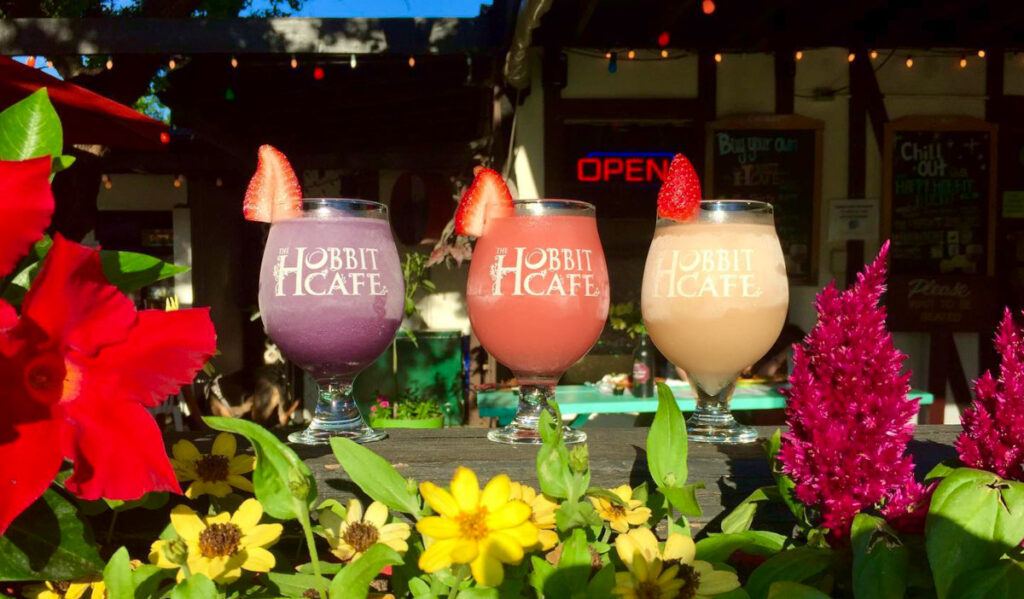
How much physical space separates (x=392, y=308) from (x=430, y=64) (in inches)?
169

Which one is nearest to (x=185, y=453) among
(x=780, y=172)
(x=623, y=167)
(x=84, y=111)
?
(x=84, y=111)

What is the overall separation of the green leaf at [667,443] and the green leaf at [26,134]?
49cm

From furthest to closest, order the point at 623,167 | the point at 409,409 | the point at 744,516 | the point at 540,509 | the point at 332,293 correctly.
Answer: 1. the point at 409,409
2. the point at 623,167
3. the point at 332,293
4. the point at 744,516
5. the point at 540,509

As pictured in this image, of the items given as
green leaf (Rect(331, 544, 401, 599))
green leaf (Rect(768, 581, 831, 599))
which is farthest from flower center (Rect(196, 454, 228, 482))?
green leaf (Rect(768, 581, 831, 599))

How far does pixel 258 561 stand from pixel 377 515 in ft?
0.29

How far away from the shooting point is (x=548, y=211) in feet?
2.92

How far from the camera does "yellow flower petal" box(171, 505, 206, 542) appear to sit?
51cm

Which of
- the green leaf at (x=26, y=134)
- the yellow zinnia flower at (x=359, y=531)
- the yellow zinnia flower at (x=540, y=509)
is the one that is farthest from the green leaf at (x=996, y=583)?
the green leaf at (x=26, y=134)

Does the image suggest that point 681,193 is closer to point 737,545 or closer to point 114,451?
point 737,545

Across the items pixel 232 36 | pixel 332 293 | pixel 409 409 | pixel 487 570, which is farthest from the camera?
pixel 409 409

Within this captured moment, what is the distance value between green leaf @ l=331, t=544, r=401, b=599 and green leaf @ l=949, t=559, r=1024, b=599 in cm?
33

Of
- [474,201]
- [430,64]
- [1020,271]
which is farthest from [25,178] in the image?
[1020,271]

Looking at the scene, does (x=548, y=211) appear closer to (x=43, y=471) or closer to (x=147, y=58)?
(x=43, y=471)

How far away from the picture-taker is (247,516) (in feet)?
1.72
